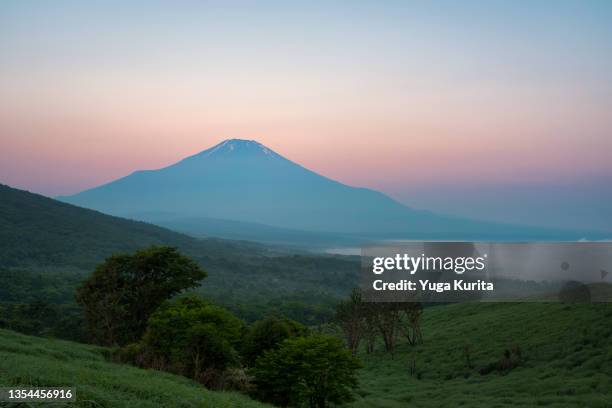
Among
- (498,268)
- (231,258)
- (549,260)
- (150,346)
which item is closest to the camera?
(150,346)

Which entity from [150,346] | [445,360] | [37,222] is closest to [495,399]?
[445,360]

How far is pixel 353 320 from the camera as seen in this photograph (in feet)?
167

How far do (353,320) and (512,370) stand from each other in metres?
18.1

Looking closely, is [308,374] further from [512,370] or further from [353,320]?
[353,320]

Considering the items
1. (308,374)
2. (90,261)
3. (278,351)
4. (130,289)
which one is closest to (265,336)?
(278,351)

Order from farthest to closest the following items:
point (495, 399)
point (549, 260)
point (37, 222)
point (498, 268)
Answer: point (37, 222) < point (549, 260) < point (498, 268) < point (495, 399)

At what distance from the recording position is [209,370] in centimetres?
2327

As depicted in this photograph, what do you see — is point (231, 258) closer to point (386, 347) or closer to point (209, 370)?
point (386, 347)

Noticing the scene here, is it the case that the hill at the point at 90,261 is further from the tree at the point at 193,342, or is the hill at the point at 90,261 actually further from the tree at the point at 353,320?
the tree at the point at 193,342

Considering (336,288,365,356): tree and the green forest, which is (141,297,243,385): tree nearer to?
the green forest

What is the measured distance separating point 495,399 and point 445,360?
39.6 feet

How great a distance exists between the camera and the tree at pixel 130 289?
38938 mm

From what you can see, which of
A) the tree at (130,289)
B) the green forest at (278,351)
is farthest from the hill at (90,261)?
the tree at (130,289)

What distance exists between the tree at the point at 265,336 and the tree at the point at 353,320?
2423 centimetres
